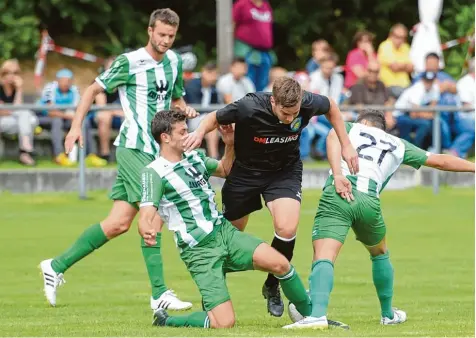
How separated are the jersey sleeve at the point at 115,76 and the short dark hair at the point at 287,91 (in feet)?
7.55

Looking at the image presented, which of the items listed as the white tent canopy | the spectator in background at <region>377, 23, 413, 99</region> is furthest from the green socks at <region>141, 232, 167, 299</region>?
the white tent canopy

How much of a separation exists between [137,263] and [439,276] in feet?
10.1

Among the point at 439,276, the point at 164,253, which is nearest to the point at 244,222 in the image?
the point at 439,276

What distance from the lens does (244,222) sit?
10.8 m

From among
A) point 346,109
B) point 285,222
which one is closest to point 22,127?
point 346,109

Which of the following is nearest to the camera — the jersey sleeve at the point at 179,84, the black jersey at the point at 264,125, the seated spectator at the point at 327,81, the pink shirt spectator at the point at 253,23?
the black jersey at the point at 264,125

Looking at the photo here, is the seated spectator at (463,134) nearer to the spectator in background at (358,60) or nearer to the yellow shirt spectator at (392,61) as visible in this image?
the yellow shirt spectator at (392,61)

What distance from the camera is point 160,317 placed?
995 centimetres

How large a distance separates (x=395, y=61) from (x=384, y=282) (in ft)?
40.2

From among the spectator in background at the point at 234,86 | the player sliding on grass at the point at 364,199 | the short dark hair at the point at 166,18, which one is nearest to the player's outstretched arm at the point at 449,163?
the player sliding on grass at the point at 364,199

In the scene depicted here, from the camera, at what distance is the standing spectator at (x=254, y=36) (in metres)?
21.5

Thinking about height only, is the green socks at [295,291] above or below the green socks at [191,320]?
above

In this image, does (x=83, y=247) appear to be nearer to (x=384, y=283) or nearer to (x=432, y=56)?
(x=384, y=283)

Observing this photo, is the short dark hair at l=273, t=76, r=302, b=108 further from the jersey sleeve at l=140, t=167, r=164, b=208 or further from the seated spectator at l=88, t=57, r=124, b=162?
the seated spectator at l=88, t=57, r=124, b=162
